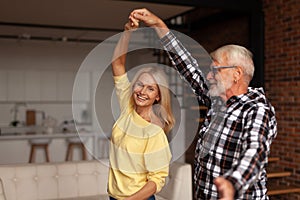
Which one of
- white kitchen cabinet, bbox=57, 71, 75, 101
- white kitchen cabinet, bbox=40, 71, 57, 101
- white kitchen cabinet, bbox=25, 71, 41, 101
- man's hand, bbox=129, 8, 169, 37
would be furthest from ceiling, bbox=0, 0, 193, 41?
man's hand, bbox=129, 8, 169, 37

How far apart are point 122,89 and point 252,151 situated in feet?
2.14

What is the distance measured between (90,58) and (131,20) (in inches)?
8.5

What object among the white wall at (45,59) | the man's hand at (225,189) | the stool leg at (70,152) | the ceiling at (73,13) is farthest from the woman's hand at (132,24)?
the white wall at (45,59)

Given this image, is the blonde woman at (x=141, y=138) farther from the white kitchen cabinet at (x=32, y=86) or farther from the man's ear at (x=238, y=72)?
the white kitchen cabinet at (x=32, y=86)

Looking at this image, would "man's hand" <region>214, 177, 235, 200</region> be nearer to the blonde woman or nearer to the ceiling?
the blonde woman

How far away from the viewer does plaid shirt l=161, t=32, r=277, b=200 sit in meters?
1.15

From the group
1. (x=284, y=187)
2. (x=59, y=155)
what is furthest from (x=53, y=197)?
(x=59, y=155)

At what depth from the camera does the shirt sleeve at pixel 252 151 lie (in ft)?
3.55

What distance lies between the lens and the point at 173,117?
1.58 metres

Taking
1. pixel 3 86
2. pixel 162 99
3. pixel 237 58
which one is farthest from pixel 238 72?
pixel 3 86

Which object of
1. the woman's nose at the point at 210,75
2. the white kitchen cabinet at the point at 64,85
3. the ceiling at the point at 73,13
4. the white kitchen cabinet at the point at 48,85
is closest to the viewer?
the woman's nose at the point at 210,75

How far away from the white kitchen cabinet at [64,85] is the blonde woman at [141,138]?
7.78 metres

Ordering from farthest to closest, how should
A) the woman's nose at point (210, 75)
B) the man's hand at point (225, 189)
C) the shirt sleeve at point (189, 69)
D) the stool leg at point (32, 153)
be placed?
1. the stool leg at point (32, 153)
2. the shirt sleeve at point (189, 69)
3. the woman's nose at point (210, 75)
4. the man's hand at point (225, 189)

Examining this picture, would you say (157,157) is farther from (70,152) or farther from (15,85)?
(15,85)
